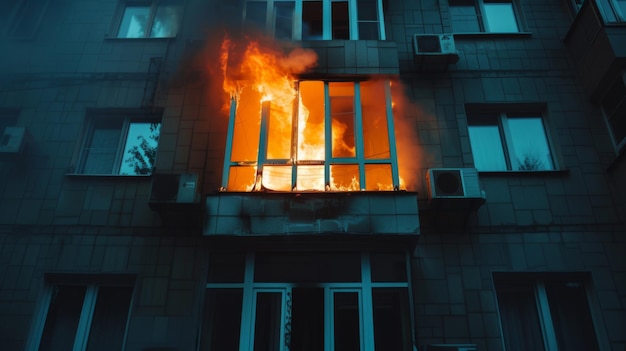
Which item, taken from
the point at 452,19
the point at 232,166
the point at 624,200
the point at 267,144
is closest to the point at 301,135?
the point at 267,144

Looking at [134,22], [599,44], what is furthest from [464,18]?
[134,22]

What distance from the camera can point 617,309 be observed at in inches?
227

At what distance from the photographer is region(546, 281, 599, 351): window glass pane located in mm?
5840

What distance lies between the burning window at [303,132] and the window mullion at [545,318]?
2.75m

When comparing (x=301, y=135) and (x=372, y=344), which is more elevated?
(x=301, y=135)

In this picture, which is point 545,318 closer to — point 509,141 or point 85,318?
point 509,141

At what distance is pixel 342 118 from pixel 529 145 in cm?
351

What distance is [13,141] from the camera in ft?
22.3

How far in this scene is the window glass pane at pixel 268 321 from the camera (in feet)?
18.2

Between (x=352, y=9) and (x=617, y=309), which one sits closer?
(x=617, y=309)

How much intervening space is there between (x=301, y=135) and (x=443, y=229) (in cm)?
272

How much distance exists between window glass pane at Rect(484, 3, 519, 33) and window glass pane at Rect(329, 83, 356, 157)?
A: 384 cm

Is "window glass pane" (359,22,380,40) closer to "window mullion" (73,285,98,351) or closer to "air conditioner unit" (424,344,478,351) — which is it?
"air conditioner unit" (424,344,478,351)

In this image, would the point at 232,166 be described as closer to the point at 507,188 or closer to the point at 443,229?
the point at 443,229
